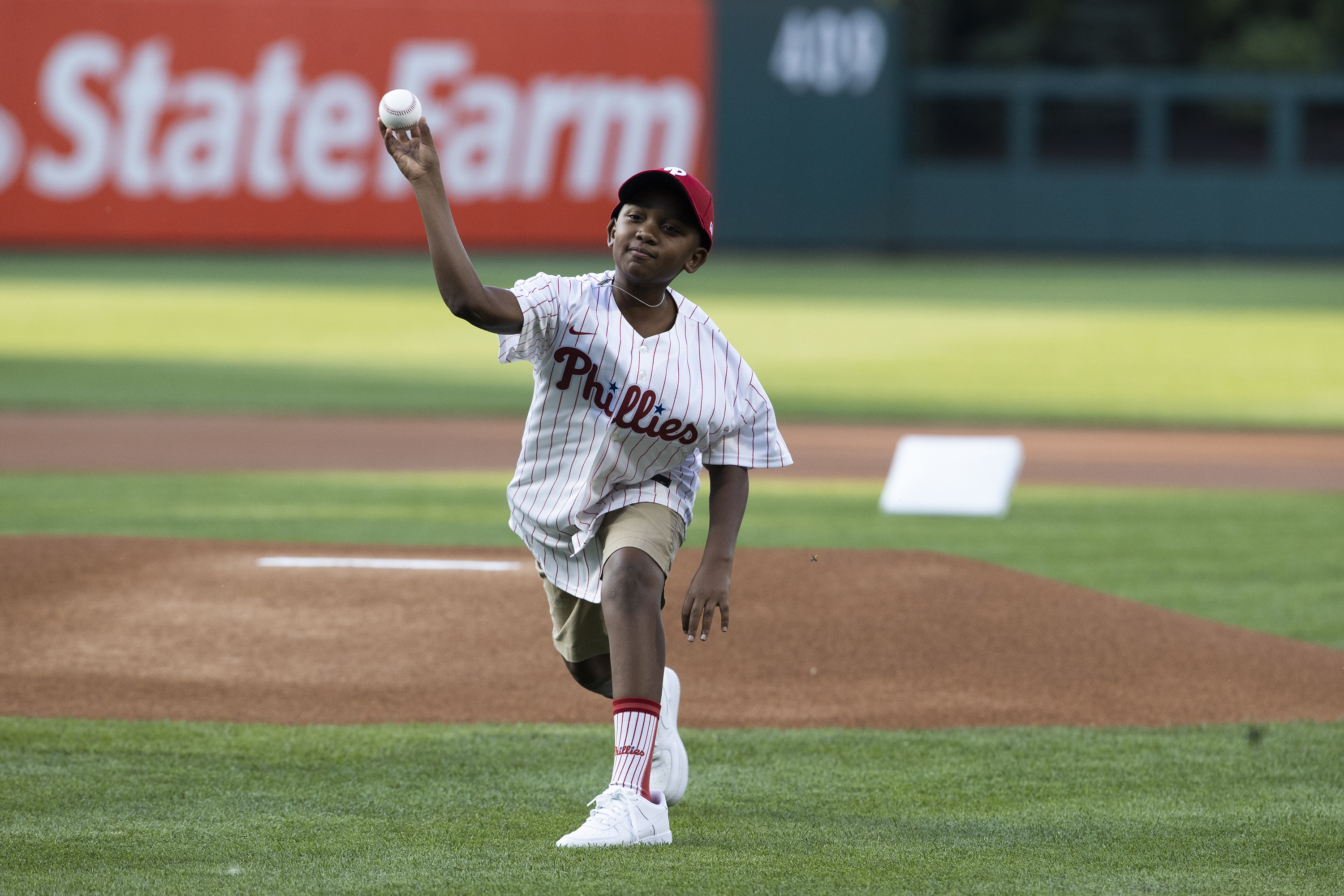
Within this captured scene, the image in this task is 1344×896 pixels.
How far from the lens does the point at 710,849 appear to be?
12.9 ft

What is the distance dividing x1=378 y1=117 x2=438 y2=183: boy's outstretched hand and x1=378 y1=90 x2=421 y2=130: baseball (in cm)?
1

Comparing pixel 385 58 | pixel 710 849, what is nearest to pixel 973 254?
pixel 385 58

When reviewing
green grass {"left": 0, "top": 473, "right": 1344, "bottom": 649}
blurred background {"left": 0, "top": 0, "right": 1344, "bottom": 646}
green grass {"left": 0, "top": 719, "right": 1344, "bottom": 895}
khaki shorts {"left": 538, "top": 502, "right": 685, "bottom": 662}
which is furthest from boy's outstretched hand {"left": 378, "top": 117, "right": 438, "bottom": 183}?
blurred background {"left": 0, "top": 0, "right": 1344, "bottom": 646}

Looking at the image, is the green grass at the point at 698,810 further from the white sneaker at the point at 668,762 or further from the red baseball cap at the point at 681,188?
the red baseball cap at the point at 681,188

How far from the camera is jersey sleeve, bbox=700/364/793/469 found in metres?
4.13

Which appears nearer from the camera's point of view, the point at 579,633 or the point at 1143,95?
the point at 579,633

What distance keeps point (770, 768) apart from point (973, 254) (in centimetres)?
2805

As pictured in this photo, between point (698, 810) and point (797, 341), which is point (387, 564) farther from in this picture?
point (797, 341)

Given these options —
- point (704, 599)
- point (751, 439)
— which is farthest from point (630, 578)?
point (751, 439)

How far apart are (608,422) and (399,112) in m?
0.84

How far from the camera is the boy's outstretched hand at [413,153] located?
142 inches

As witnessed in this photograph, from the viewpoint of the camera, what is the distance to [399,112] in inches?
141

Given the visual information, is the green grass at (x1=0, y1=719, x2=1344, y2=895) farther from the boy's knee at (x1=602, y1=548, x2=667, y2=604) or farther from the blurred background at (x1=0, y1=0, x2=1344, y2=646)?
the blurred background at (x1=0, y1=0, x2=1344, y2=646)

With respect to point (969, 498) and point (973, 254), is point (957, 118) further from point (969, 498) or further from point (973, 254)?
point (969, 498)
